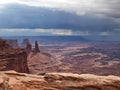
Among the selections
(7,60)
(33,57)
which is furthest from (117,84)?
(33,57)

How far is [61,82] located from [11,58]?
5143 cm

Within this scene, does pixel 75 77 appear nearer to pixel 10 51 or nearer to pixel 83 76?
pixel 83 76

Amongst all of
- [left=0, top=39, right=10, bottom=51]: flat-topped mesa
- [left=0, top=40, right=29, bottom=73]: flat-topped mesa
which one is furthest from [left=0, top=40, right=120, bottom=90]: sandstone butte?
[left=0, top=39, right=10, bottom=51]: flat-topped mesa

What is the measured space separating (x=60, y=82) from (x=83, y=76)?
2.12 m

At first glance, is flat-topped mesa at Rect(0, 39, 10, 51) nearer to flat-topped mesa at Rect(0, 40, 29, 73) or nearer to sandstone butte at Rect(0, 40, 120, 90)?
flat-topped mesa at Rect(0, 40, 29, 73)

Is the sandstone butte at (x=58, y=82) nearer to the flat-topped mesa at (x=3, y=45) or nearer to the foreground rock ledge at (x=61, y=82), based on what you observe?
the foreground rock ledge at (x=61, y=82)

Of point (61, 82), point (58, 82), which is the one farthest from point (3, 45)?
point (61, 82)

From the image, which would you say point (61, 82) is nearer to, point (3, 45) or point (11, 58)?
point (3, 45)

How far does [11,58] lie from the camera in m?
78.6

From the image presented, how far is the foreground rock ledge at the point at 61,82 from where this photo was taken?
27656mm

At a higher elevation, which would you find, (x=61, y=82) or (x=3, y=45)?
(x=3, y=45)

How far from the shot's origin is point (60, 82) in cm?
2866

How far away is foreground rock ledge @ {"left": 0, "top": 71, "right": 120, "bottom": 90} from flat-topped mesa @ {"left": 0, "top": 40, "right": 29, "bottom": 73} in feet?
123

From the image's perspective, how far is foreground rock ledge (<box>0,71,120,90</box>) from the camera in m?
27.7
